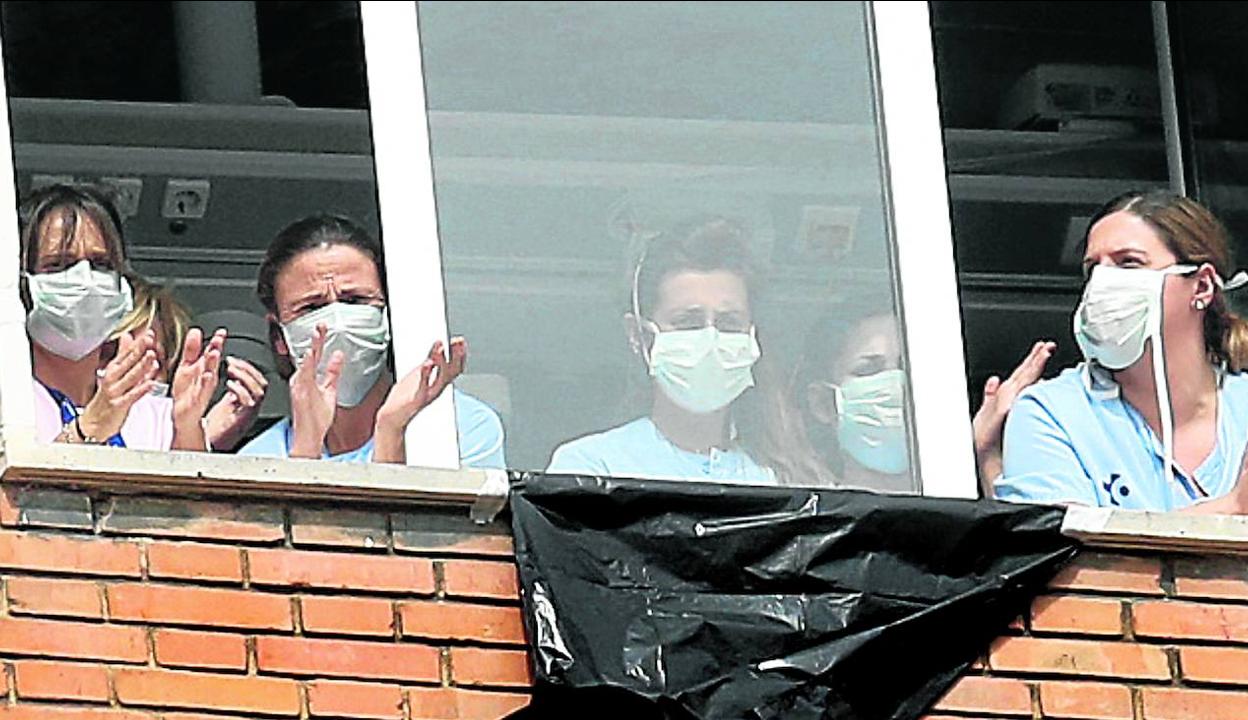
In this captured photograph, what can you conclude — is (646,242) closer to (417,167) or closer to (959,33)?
(417,167)

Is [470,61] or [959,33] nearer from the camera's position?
[470,61]

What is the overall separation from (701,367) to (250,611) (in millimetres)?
1112

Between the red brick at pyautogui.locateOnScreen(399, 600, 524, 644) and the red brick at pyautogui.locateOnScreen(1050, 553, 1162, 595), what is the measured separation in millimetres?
1107

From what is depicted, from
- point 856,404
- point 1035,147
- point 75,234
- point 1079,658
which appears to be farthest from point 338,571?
point 1035,147

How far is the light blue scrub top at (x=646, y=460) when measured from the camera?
29.0 feet

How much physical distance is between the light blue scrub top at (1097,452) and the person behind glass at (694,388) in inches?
19.9

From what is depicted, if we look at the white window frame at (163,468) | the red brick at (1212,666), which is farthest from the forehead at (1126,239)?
the white window frame at (163,468)

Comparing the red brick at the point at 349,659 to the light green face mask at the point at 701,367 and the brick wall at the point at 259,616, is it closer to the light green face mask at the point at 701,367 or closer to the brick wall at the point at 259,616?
the brick wall at the point at 259,616

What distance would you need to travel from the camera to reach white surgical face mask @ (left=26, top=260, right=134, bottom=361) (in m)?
8.62

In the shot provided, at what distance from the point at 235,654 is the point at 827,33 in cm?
285

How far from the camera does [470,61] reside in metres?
10.3

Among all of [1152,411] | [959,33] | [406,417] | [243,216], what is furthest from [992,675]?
[959,33]

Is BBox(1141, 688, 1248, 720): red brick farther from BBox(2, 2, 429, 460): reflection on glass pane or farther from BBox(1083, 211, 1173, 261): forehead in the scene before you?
BBox(2, 2, 429, 460): reflection on glass pane

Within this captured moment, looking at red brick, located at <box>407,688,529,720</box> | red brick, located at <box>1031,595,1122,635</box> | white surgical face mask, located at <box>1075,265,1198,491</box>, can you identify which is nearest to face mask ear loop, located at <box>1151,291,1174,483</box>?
white surgical face mask, located at <box>1075,265,1198,491</box>
